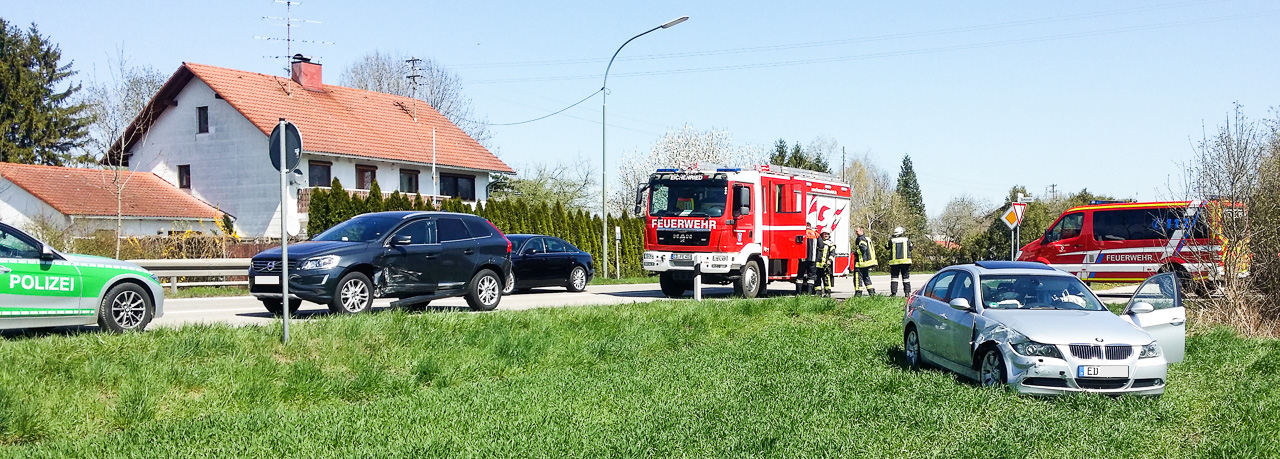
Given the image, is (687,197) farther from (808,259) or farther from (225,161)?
(225,161)

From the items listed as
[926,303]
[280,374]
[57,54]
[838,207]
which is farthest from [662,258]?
[57,54]

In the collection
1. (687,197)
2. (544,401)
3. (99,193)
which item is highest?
(99,193)

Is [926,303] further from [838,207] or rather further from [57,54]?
[57,54]

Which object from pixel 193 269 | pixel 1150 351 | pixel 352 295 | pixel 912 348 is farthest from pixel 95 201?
pixel 1150 351

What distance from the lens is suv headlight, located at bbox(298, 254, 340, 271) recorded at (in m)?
14.3

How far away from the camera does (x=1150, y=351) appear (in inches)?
351

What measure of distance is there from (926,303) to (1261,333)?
25.7ft

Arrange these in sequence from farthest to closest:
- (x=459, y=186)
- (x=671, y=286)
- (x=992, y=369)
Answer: (x=459, y=186) → (x=671, y=286) → (x=992, y=369)

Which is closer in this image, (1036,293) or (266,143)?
(1036,293)

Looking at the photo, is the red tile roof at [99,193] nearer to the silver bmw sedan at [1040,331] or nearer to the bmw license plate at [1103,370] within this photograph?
the silver bmw sedan at [1040,331]

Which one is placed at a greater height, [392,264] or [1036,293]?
[392,264]

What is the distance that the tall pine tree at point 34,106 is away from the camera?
51.4 metres

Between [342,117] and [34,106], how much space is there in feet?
65.7

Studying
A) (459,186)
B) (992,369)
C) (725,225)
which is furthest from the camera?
(459,186)
